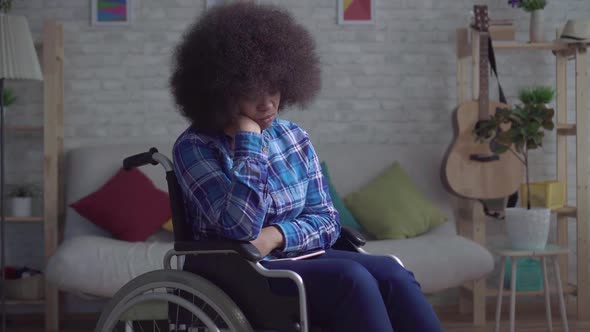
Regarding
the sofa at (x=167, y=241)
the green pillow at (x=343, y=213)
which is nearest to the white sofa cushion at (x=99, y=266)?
the sofa at (x=167, y=241)

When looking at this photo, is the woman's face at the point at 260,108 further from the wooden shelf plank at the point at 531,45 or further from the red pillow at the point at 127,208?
the wooden shelf plank at the point at 531,45

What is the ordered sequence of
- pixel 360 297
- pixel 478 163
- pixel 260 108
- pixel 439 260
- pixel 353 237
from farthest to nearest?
pixel 478 163
pixel 439 260
pixel 353 237
pixel 260 108
pixel 360 297

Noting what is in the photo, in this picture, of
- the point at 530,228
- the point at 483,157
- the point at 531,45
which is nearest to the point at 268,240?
the point at 530,228

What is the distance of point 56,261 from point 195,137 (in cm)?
163

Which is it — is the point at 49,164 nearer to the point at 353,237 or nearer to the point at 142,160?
the point at 142,160

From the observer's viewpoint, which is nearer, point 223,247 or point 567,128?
point 223,247

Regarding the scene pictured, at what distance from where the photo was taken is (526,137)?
3400 mm

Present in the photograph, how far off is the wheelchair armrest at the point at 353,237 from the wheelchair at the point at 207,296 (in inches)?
15.5

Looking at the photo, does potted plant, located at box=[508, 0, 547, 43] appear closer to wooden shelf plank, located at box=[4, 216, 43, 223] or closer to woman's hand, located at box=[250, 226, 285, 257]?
woman's hand, located at box=[250, 226, 285, 257]

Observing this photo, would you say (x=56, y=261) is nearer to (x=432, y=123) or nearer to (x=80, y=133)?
(x=80, y=133)

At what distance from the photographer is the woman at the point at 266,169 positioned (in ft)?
5.51

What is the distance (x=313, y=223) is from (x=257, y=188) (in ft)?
0.85

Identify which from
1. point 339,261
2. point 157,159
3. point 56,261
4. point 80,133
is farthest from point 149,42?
point 339,261

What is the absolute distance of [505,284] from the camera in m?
3.88
